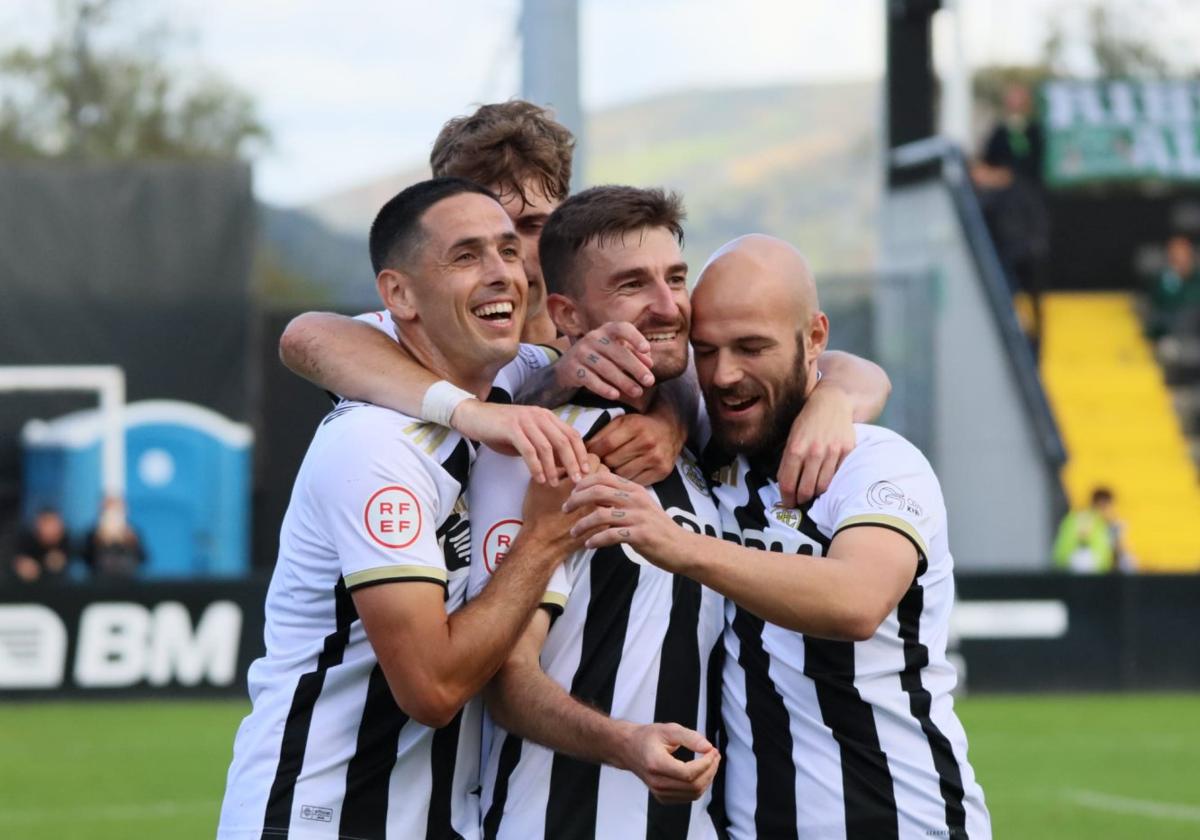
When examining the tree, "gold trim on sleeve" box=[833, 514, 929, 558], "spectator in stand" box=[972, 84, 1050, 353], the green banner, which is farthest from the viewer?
the tree

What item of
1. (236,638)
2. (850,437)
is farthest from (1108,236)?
(850,437)

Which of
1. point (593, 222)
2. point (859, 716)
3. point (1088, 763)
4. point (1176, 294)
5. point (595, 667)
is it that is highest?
point (1176, 294)

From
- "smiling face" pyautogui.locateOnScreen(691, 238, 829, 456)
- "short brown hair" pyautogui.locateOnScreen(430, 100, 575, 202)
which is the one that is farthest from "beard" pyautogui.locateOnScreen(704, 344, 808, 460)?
"short brown hair" pyautogui.locateOnScreen(430, 100, 575, 202)

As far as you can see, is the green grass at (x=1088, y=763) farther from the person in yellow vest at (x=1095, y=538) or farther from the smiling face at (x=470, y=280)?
the smiling face at (x=470, y=280)

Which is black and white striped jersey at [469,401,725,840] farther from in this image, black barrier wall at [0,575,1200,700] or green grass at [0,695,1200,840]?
black barrier wall at [0,575,1200,700]

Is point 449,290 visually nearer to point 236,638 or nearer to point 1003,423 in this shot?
point 236,638

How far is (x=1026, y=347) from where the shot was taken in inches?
763

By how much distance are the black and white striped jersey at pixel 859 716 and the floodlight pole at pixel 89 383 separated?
1557 centimetres

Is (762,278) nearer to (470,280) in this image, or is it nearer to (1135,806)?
(470,280)

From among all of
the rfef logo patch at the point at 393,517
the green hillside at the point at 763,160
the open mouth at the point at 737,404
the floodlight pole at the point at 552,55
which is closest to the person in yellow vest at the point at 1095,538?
the floodlight pole at the point at 552,55

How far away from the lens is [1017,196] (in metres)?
20.9

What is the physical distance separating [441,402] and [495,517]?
27 centimetres

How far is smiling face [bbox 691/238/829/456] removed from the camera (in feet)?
13.0

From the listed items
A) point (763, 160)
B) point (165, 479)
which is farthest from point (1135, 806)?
point (763, 160)
